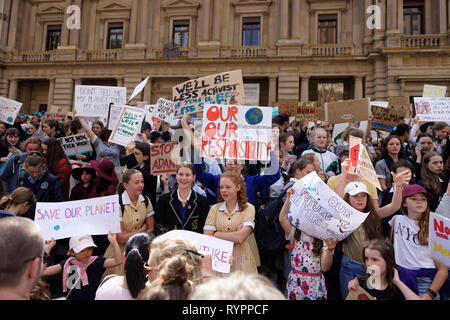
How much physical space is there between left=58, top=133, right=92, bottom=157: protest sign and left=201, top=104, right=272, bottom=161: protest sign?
2.43 meters

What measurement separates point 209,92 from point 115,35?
78.1ft

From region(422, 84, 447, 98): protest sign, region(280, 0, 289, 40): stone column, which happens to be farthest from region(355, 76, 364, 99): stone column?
region(422, 84, 447, 98): protest sign

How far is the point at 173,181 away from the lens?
16.5ft

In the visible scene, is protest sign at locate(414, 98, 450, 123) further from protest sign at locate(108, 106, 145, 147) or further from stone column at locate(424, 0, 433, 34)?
stone column at locate(424, 0, 433, 34)

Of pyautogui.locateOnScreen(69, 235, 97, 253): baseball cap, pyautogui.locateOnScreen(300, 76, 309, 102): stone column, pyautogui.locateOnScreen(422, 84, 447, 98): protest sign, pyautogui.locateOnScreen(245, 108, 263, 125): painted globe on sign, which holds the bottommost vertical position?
pyautogui.locateOnScreen(69, 235, 97, 253): baseball cap

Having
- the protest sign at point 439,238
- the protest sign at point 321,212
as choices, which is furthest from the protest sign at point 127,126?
the protest sign at point 439,238

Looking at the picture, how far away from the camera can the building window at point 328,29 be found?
22.6 meters

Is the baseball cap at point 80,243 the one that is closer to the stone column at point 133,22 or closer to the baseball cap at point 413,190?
the baseball cap at point 413,190

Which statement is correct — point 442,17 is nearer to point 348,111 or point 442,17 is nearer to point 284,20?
point 284,20

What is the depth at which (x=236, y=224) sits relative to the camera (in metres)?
3.32

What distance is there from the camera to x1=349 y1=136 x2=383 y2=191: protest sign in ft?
11.4

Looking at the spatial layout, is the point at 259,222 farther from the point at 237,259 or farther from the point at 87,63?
the point at 87,63

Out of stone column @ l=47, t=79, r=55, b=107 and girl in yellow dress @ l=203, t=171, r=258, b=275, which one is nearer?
girl in yellow dress @ l=203, t=171, r=258, b=275
